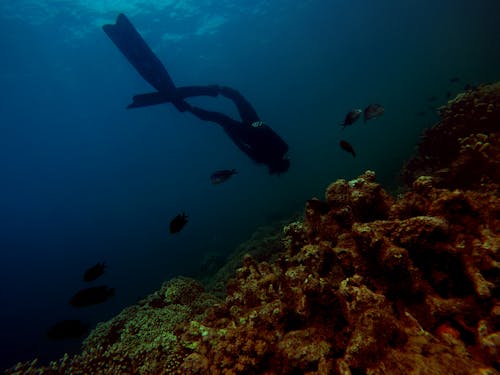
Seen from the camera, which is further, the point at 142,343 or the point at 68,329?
the point at 68,329

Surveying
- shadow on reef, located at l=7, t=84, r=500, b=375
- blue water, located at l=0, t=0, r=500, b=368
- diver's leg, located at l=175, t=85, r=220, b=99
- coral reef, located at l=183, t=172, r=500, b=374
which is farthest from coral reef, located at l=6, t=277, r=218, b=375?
blue water, located at l=0, t=0, r=500, b=368

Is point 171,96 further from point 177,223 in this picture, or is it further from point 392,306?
point 392,306

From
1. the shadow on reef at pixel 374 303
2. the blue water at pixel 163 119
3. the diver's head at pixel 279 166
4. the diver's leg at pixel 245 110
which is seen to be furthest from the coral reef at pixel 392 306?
the blue water at pixel 163 119

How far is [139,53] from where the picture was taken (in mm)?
11500

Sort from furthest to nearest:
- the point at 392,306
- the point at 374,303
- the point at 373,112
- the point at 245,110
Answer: the point at 245,110, the point at 373,112, the point at 392,306, the point at 374,303

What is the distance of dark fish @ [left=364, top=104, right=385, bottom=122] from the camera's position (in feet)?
20.2

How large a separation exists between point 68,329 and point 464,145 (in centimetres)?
961

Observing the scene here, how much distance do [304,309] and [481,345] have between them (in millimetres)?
1240

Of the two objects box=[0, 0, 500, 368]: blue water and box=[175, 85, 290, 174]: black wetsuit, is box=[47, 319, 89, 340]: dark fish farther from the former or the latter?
box=[0, 0, 500, 368]: blue water

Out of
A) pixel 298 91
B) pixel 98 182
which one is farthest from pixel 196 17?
pixel 98 182

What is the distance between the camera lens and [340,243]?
10.2 ft

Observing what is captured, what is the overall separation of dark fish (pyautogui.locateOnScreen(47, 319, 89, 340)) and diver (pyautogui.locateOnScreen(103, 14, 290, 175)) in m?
7.46

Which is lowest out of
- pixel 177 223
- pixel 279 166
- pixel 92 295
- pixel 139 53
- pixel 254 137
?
pixel 92 295

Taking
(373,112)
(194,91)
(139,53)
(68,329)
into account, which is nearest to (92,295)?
(68,329)
